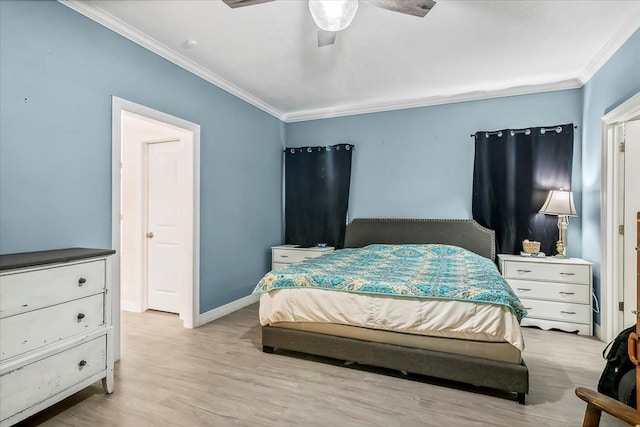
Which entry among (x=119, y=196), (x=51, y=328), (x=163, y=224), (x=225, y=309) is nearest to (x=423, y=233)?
(x=225, y=309)

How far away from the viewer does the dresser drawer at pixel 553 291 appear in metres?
3.17

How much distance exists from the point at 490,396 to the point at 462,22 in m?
2.78

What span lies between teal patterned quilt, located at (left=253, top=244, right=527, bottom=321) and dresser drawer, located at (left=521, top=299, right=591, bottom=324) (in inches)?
29.4

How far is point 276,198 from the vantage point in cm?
498

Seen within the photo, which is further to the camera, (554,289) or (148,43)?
(554,289)

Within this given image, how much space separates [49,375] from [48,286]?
0.49 m

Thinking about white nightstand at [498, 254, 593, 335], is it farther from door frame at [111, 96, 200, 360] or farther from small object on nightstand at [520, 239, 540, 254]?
door frame at [111, 96, 200, 360]

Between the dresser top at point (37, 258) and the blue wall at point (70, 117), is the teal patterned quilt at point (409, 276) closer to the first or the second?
the dresser top at point (37, 258)

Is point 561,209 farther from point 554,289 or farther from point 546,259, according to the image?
point 554,289

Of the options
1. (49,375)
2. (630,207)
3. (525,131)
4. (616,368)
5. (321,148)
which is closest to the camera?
(49,375)

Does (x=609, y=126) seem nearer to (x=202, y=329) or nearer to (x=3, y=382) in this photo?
(x=202, y=329)

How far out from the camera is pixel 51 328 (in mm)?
1766

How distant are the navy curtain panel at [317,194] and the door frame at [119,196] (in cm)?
187

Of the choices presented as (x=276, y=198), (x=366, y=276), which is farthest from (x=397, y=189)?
(x=366, y=276)
